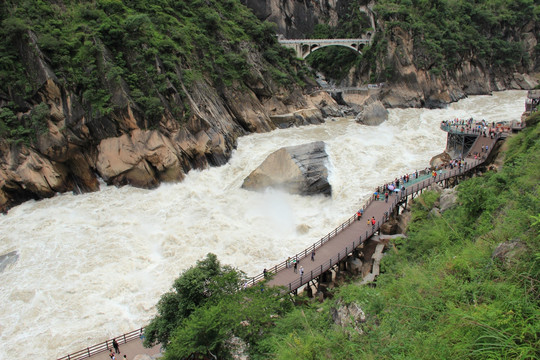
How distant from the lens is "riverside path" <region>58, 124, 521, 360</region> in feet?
56.9

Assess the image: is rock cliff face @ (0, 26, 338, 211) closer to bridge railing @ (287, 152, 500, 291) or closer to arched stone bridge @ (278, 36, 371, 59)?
bridge railing @ (287, 152, 500, 291)

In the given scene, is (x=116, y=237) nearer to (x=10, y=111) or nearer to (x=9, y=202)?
(x=9, y=202)

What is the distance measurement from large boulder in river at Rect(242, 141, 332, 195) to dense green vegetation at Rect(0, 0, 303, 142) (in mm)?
10935

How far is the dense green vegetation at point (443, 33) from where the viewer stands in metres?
65.5

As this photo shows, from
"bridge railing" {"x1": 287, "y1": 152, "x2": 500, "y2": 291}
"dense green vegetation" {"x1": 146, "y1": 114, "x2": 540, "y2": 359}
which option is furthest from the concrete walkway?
"bridge railing" {"x1": 287, "y1": 152, "x2": 500, "y2": 291}

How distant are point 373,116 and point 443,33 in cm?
3288

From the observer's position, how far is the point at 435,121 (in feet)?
174

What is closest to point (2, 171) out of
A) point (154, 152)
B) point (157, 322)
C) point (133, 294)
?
point (154, 152)

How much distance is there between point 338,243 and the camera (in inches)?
942

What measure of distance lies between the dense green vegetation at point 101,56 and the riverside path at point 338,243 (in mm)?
20226

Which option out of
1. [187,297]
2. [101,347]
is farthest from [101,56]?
[187,297]

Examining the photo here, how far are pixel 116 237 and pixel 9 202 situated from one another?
11146mm

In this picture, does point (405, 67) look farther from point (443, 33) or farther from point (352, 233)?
point (352, 233)

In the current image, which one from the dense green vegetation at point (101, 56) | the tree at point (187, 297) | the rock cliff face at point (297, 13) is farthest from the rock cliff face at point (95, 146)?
the rock cliff face at point (297, 13)
